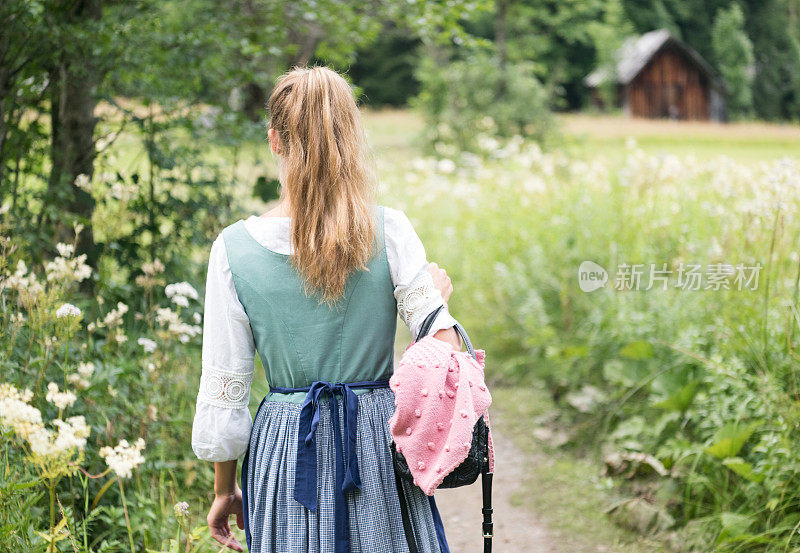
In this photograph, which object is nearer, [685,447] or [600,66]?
[685,447]

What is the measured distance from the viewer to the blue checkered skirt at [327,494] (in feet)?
5.73

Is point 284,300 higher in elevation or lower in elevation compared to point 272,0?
lower

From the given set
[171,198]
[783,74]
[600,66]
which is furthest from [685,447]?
[600,66]

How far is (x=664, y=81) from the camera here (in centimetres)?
774

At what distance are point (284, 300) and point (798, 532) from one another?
2.10 metres

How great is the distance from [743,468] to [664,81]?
568cm

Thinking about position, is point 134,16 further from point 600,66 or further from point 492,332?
point 600,66

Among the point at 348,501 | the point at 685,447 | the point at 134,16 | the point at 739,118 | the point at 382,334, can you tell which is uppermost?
the point at 134,16

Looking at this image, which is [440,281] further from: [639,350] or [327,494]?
[639,350]

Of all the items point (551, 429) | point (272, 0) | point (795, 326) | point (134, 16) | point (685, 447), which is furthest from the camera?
point (272, 0)

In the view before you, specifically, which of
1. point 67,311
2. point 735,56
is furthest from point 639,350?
point 735,56

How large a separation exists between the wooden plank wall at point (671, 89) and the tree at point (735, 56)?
1.10ft

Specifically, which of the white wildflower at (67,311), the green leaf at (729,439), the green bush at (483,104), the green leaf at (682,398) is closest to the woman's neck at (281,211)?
the white wildflower at (67,311)

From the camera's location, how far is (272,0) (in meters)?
4.86
